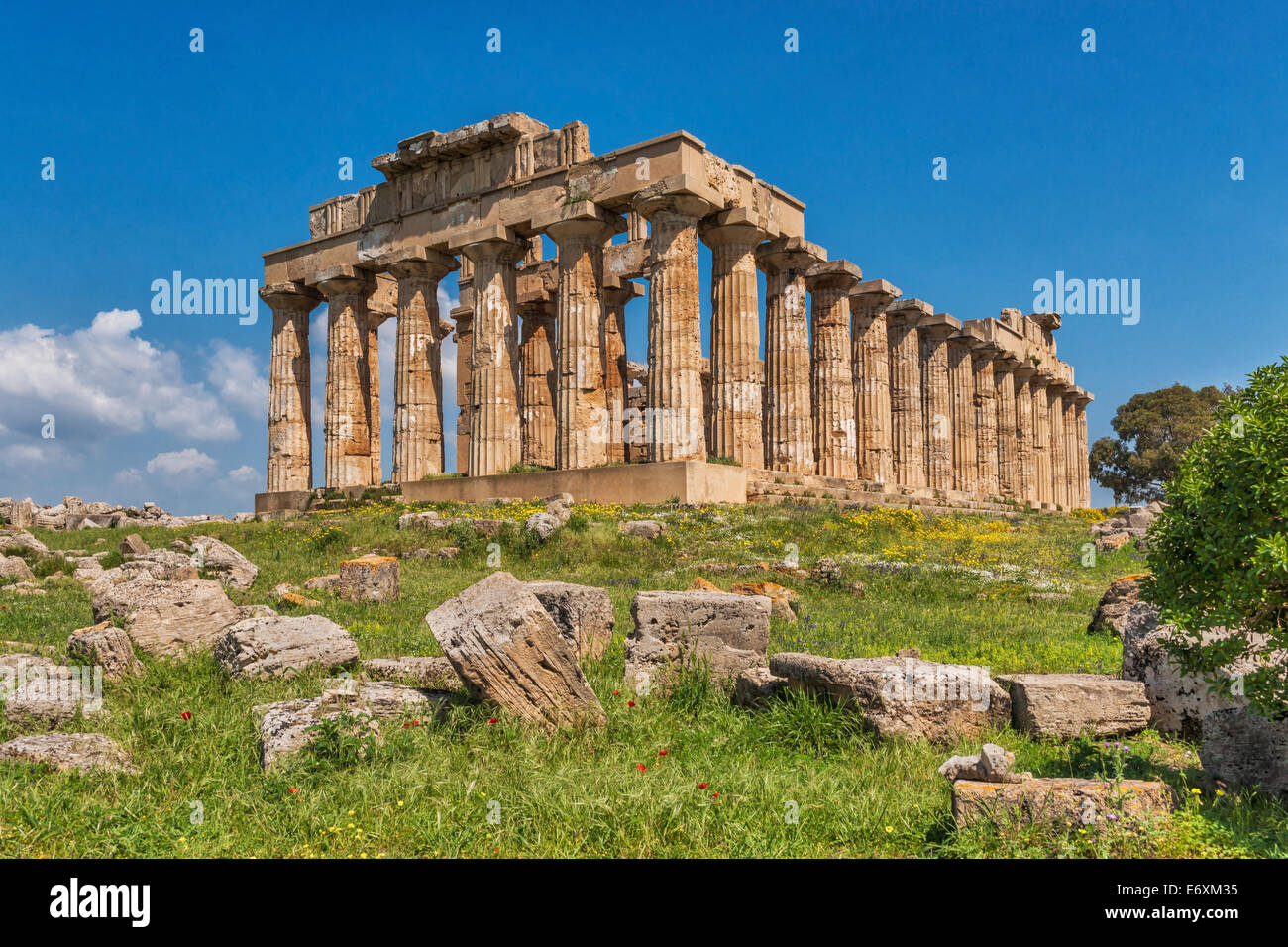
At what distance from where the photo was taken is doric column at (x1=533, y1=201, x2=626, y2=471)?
87.3ft

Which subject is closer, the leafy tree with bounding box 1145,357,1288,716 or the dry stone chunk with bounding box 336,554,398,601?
the leafy tree with bounding box 1145,357,1288,716

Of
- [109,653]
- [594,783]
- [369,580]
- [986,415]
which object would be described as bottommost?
[594,783]

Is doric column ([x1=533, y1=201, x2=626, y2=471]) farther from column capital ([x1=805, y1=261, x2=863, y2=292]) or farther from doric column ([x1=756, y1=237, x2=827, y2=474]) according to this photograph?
column capital ([x1=805, y1=261, x2=863, y2=292])

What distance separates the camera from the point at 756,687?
792 centimetres

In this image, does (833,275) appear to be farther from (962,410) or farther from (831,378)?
(962,410)

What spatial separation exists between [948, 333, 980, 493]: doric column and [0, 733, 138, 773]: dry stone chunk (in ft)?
121

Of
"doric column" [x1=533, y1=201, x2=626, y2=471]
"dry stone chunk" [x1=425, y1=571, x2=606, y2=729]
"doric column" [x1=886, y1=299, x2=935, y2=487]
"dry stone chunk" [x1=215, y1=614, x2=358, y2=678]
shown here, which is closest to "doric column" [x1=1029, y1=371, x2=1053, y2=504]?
"doric column" [x1=886, y1=299, x2=935, y2=487]

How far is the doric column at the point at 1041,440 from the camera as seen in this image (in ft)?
149

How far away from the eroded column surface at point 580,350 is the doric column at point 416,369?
5.54 m

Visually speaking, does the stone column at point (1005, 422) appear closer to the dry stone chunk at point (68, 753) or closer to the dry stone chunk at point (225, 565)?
the dry stone chunk at point (225, 565)

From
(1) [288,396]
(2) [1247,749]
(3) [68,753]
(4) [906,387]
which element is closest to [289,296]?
(1) [288,396]

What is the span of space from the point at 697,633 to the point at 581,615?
4.42 ft
